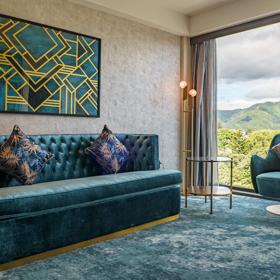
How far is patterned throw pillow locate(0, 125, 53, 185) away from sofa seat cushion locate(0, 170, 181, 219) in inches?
6.0

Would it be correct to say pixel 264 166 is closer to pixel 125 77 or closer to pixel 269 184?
pixel 269 184

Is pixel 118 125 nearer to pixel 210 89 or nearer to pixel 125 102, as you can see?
pixel 125 102

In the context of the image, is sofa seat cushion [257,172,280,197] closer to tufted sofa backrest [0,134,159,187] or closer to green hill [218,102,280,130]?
tufted sofa backrest [0,134,159,187]

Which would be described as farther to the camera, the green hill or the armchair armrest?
the green hill

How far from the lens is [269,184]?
351 cm

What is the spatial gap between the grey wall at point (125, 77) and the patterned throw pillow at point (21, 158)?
51cm

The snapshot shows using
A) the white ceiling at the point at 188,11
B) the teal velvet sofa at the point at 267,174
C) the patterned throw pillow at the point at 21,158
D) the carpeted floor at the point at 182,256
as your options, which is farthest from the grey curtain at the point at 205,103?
the patterned throw pillow at the point at 21,158

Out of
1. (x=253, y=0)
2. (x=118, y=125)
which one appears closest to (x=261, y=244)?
(x=118, y=125)

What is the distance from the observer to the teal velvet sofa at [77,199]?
2.23 metres

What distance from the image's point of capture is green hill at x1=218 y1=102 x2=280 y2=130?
15.4 feet

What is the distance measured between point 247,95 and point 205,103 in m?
0.69

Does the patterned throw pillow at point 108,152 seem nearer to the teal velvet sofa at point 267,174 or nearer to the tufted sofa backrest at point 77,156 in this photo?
the tufted sofa backrest at point 77,156

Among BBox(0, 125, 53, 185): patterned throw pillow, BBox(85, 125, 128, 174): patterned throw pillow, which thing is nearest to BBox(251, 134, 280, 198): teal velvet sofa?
BBox(85, 125, 128, 174): patterned throw pillow

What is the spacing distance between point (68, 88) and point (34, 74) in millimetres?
423
